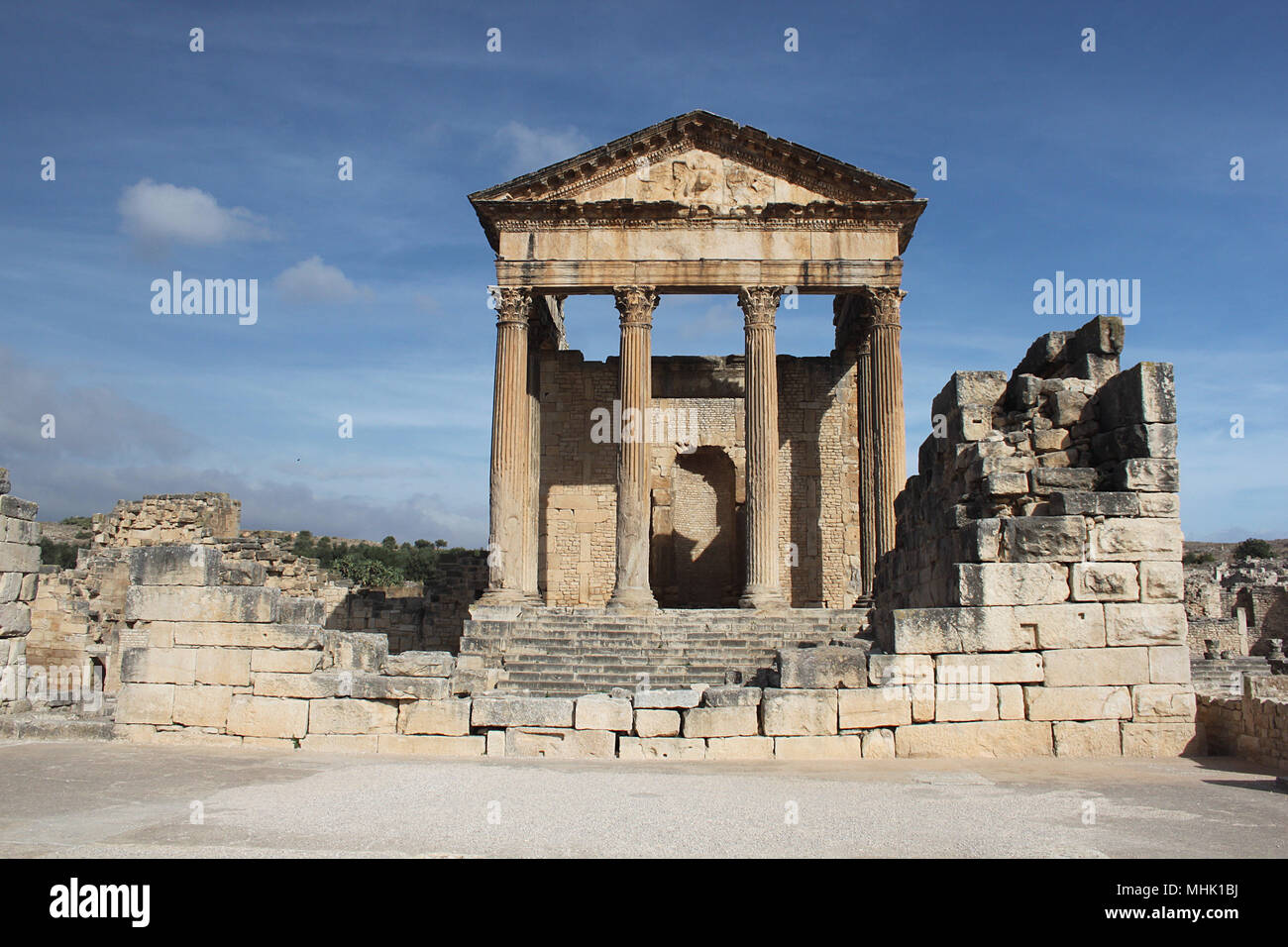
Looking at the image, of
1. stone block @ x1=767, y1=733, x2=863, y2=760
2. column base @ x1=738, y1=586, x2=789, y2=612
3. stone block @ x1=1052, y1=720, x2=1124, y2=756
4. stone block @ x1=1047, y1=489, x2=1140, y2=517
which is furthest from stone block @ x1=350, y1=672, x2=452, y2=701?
column base @ x1=738, y1=586, x2=789, y2=612

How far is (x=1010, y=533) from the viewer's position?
32.0 feet

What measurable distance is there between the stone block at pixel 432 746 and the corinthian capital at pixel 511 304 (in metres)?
13.8

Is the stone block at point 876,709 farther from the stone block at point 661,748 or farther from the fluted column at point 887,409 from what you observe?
the fluted column at point 887,409

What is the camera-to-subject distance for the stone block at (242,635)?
10.7m

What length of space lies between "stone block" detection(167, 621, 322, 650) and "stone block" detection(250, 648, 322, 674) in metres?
0.08

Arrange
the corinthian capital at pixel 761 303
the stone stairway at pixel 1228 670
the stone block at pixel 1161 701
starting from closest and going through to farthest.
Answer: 1. the stone block at pixel 1161 701
2. the stone stairway at pixel 1228 670
3. the corinthian capital at pixel 761 303

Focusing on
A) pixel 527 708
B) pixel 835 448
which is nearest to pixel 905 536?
pixel 527 708

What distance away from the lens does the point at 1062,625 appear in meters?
9.70

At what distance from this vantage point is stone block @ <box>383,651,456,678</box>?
10.8 meters

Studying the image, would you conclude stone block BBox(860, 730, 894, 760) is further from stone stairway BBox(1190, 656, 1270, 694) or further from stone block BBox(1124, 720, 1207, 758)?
stone stairway BBox(1190, 656, 1270, 694)

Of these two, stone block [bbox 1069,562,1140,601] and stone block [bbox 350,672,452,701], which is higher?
stone block [bbox 1069,562,1140,601]

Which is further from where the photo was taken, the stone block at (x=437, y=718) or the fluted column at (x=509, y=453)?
the fluted column at (x=509, y=453)

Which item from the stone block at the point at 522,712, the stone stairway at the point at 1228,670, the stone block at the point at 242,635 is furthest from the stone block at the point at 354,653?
the stone stairway at the point at 1228,670

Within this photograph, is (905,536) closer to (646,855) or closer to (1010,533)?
(1010,533)
